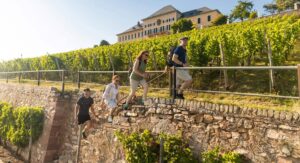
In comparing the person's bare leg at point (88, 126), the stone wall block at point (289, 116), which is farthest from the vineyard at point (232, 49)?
the stone wall block at point (289, 116)

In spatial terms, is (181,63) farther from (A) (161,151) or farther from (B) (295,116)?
(B) (295,116)

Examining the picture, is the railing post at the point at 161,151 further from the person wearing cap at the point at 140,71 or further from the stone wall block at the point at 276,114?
the stone wall block at the point at 276,114

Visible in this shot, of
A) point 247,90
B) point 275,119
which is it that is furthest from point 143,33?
point 275,119

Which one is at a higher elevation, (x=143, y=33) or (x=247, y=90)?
(x=143, y=33)

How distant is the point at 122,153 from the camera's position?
7.48 metres

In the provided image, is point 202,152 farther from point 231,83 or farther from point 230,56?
point 230,56

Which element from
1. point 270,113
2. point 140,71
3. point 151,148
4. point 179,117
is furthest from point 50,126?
point 270,113

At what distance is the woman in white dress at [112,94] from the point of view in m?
7.69

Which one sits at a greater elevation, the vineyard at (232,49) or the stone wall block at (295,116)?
the vineyard at (232,49)

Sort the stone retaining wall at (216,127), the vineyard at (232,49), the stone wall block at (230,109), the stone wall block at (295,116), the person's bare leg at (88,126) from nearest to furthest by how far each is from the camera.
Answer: the stone wall block at (295,116) < the stone retaining wall at (216,127) < the stone wall block at (230,109) < the person's bare leg at (88,126) < the vineyard at (232,49)

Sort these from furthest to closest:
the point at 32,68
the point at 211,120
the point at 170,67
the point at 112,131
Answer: the point at 32,68 → the point at 112,131 → the point at 170,67 → the point at 211,120

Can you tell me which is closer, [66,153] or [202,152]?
[202,152]

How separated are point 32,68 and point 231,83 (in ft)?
67.0

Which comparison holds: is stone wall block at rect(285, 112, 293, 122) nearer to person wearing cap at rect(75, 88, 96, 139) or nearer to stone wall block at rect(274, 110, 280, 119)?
stone wall block at rect(274, 110, 280, 119)
